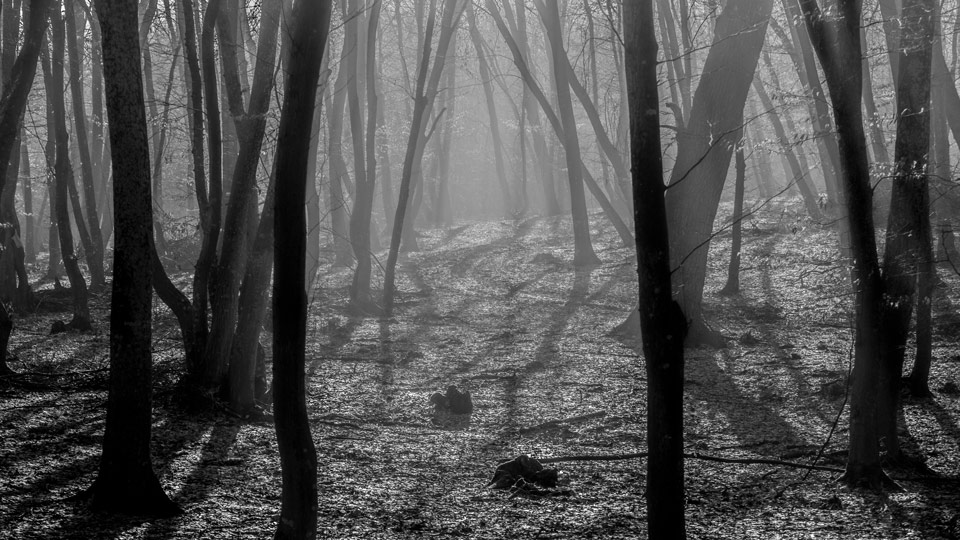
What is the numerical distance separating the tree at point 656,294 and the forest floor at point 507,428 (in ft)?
3.54

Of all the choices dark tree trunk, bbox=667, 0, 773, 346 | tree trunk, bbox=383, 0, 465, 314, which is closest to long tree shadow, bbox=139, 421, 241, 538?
dark tree trunk, bbox=667, 0, 773, 346

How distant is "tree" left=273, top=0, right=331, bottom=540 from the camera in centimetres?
431

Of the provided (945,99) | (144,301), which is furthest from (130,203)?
(945,99)

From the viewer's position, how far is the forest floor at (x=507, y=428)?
5.62 m

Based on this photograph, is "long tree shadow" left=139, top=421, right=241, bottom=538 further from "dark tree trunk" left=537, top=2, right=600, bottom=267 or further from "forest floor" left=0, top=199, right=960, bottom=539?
"dark tree trunk" left=537, top=2, right=600, bottom=267

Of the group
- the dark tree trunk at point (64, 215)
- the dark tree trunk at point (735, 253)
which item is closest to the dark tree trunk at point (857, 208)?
the dark tree trunk at point (735, 253)

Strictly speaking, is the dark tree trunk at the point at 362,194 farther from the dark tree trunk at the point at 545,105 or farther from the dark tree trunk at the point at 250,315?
the dark tree trunk at the point at 250,315

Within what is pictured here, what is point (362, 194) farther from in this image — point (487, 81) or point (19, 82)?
point (19, 82)

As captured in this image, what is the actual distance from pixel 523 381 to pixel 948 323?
5.86 m

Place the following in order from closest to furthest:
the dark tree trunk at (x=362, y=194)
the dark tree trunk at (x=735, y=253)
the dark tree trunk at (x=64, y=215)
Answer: the dark tree trunk at (x=64, y=215) < the dark tree trunk at (x=735, y=253) < the dark tree trunk at (x=362, y=194)

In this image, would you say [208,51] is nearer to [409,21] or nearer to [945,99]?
[945,99]

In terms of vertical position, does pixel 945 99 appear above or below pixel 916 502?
above

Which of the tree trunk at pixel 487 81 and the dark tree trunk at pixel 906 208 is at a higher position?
the tree trunk at pixel 487 81

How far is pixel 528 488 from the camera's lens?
640 centimetres
